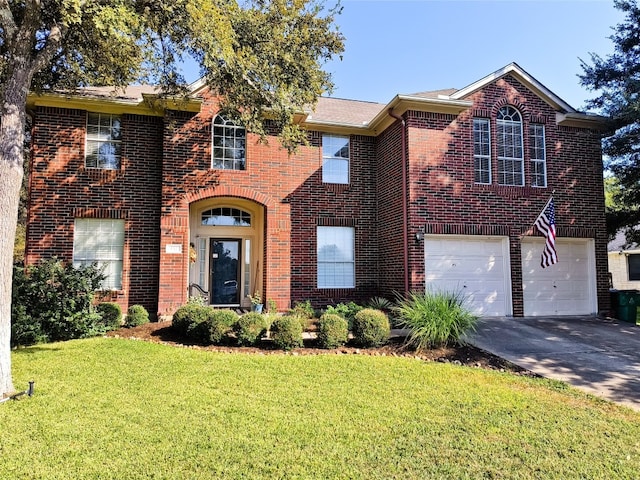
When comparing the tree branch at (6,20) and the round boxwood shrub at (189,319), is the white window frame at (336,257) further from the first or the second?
the tree branch at (6,20)

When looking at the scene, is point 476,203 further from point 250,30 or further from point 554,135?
point 250,30

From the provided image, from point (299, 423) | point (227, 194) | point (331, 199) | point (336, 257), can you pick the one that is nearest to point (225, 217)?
point (227, 194)

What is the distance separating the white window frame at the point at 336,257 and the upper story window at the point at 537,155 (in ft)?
18.3

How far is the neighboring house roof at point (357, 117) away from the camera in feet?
34.4

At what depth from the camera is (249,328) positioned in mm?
8102

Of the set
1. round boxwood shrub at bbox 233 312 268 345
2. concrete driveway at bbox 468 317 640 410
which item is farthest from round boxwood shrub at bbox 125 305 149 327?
concrete driveway at bbox 468 317 640 410

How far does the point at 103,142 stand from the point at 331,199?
6639 millimetres

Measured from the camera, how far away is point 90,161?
35.9ft

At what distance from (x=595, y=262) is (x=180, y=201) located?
12137 mm

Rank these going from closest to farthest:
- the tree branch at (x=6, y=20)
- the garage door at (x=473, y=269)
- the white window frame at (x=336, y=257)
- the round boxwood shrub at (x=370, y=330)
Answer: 1. the tree branch at (x=6, y=20)
2. the round boxwood shrub at (x=370, y=330)
3. the garage door at (x=473, y=269)
4. the white window frame at (x=336, y=257)

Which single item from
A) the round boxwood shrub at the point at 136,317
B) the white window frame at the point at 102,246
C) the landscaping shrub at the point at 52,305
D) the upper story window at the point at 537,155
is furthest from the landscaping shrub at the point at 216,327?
the upper story window at the point at 537,155

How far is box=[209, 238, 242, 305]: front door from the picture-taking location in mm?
12367

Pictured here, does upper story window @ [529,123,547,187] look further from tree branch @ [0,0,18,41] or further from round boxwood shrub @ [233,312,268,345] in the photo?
tree branch @ [0,0,18,41]

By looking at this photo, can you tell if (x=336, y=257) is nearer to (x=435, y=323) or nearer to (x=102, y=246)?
(x=435, y=323)
